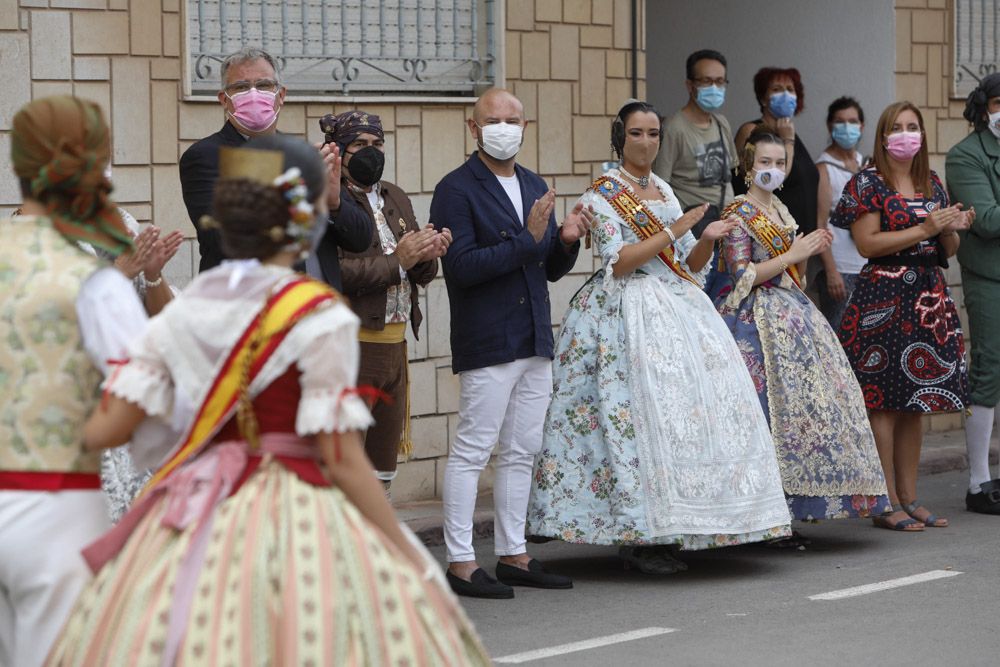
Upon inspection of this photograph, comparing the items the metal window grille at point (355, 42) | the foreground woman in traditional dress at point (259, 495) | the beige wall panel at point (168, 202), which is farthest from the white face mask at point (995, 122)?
the foreground woman in traditional dress at point (259, 495)

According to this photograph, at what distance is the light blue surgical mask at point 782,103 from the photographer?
1062 centimetres

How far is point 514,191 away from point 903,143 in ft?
7.74

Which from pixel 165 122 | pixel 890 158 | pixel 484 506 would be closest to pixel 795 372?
pixel 890 158

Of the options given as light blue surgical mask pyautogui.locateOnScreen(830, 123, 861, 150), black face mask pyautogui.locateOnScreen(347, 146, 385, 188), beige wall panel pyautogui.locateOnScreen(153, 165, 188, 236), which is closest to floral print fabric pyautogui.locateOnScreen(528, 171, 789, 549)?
black face mask pyautogui.locateOnScreen(347, 146, 385, 188)

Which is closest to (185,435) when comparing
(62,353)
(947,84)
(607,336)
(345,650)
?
(62,353)

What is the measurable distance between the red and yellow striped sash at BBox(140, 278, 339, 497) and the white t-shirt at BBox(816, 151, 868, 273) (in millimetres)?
7019

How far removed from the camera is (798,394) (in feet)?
25.9

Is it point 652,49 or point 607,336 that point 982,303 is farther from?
point 652,49

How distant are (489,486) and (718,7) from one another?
4.46 m

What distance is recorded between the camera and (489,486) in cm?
959

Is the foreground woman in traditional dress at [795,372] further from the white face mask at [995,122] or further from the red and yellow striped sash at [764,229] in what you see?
the white face mask at [995,122]

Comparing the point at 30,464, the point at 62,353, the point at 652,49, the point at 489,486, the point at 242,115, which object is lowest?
the point at 489,486

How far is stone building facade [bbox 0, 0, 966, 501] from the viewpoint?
7.92 metres

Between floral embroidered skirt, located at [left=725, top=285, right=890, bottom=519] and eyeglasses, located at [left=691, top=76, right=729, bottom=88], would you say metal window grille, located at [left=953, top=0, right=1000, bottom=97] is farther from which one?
floral embroidered skirt, located at [left=725, top=285, right=890, bottom=519]
